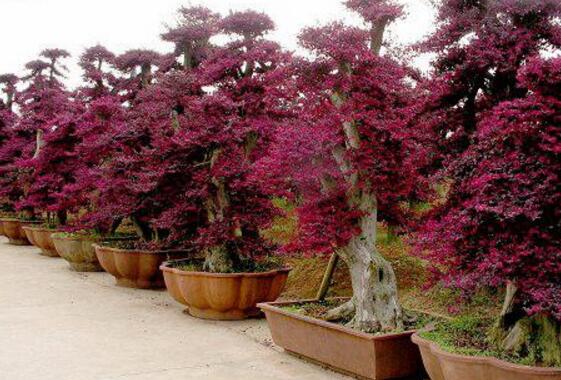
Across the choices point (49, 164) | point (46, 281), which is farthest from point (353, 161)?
point (49, 164)

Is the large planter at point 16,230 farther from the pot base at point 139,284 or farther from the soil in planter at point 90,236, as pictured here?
the pot base at point 139,284

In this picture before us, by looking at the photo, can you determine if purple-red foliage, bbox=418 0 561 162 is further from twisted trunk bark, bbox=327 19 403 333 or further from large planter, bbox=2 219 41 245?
large planter, bbox=2 219 41 245

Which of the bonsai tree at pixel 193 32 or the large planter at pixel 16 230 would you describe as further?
the large planter at pixel 16 230

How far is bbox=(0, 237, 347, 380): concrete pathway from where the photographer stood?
4020 mm

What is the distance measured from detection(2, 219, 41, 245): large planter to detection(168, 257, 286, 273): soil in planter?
23.5 ft

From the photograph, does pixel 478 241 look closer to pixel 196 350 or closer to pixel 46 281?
pixel 196 350

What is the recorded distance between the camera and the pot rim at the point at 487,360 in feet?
9.30

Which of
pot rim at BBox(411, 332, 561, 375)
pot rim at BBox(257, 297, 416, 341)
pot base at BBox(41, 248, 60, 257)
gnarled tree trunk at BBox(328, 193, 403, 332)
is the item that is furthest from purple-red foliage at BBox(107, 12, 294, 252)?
pot base at BBox(41, 248, 60, 257)

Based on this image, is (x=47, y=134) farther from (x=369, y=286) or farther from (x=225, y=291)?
(x=369, y=286)

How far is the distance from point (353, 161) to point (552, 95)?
1.50 metres

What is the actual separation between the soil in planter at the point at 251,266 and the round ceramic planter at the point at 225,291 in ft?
0.68

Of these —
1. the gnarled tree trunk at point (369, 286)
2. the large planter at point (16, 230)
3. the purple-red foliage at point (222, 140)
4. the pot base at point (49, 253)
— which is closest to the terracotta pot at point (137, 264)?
the purple-red foliage at point (222, 140)

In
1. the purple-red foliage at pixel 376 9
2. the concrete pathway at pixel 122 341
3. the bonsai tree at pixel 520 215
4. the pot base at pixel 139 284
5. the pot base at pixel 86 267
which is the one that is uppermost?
the purple-red foliage at pixel 376 9

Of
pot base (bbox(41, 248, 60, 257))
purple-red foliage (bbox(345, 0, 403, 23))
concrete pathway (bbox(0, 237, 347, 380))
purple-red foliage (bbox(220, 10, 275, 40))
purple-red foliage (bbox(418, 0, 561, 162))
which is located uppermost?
purple-red foliage (bbox(220, 10, 275, 40))
